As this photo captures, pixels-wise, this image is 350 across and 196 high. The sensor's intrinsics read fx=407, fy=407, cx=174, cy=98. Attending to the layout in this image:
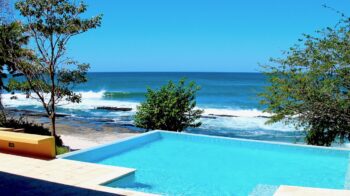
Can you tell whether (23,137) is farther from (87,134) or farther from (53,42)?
(87,134)

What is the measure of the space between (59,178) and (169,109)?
766 centimetres

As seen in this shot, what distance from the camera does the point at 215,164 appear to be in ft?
30.3

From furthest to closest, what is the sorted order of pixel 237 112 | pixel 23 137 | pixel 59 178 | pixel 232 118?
pixel 237 112
pixel 232 118
pixel 23 137
pixel 59 178

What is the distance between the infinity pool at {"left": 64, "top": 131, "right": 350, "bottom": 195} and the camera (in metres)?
7.52

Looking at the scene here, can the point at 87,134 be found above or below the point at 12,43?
below

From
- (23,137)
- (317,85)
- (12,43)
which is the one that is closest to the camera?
(23,137)

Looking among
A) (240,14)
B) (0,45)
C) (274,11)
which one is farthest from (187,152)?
(240,14)

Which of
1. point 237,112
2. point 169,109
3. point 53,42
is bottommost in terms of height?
point 237,112

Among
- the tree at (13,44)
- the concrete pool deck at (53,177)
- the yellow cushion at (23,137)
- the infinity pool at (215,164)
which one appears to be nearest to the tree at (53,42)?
the tree at (13,44)

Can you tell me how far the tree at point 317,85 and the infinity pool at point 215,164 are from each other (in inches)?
39.1

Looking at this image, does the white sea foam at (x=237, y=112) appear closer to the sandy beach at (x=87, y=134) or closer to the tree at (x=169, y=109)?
the sandy beach at (x=87, y=134)

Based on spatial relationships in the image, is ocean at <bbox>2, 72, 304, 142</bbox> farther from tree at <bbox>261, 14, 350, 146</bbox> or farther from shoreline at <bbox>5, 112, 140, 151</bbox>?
tree at <bbox>261, 14, 350, 146</bbox>

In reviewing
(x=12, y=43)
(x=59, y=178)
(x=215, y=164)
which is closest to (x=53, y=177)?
(x=59, y=178)

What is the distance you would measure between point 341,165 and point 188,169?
11.2ft
